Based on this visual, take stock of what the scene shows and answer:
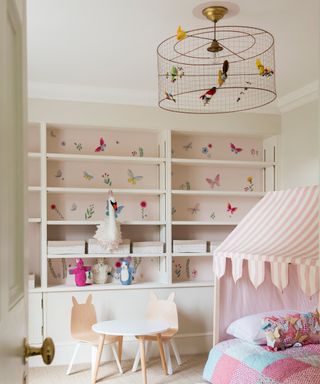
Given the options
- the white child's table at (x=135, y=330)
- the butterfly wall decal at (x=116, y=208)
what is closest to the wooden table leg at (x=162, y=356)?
the white child's table at (x=135, y=330)

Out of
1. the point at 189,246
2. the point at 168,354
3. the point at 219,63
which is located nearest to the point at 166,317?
the point at 168,354

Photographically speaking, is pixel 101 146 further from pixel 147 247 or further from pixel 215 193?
pixel 215 193

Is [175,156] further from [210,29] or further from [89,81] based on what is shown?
[210,29]

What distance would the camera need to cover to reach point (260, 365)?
3.52 metres

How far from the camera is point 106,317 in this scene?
508cm

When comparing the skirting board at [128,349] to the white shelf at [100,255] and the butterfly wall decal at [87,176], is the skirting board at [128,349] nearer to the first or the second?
the white shelf at [100,255]

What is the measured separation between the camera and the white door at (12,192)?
0.89 meters

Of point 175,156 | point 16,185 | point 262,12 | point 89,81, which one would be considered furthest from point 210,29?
point 16,185

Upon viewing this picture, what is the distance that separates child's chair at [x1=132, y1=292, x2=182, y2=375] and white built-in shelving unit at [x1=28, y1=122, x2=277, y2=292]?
9.3 inches

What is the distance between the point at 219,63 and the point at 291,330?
6.60 feet

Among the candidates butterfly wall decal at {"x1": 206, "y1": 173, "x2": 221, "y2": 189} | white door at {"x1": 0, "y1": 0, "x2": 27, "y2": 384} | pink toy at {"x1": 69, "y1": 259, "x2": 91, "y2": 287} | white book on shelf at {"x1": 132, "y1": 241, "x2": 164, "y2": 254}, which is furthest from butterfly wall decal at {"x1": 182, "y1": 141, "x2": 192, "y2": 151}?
white door at {"x1": 0, "y1": 0, "x2": 27, "y2": 384}

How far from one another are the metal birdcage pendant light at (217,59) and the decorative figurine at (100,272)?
69.1 inches

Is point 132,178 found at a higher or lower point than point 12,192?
higher

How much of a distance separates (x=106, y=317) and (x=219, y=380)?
161 centimetres
